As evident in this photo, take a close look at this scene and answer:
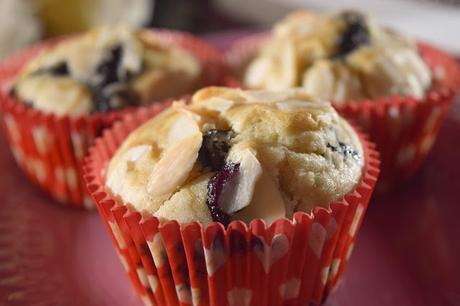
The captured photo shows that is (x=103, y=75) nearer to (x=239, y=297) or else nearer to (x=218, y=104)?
(x=218, y=104)

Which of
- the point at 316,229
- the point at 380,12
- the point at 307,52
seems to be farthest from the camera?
the point at 380,12

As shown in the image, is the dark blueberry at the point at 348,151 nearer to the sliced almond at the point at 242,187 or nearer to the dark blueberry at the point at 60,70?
the sliced almond at the point at 242,187

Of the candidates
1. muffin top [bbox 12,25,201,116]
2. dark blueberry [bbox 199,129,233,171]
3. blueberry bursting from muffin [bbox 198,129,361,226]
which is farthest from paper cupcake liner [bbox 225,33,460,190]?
muffin top [bbox 12,25,201,116]

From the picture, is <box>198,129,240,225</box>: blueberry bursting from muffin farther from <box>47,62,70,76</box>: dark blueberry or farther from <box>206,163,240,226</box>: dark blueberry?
<box>47,62,70,76</box>: dark blueberry

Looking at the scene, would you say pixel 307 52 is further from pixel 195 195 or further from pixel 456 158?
pixel 195 195

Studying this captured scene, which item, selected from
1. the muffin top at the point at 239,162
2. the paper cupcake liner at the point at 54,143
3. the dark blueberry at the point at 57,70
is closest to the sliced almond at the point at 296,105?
the muffin top at the point at 239,162

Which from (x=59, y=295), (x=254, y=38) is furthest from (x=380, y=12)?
(x=59, y=295)
